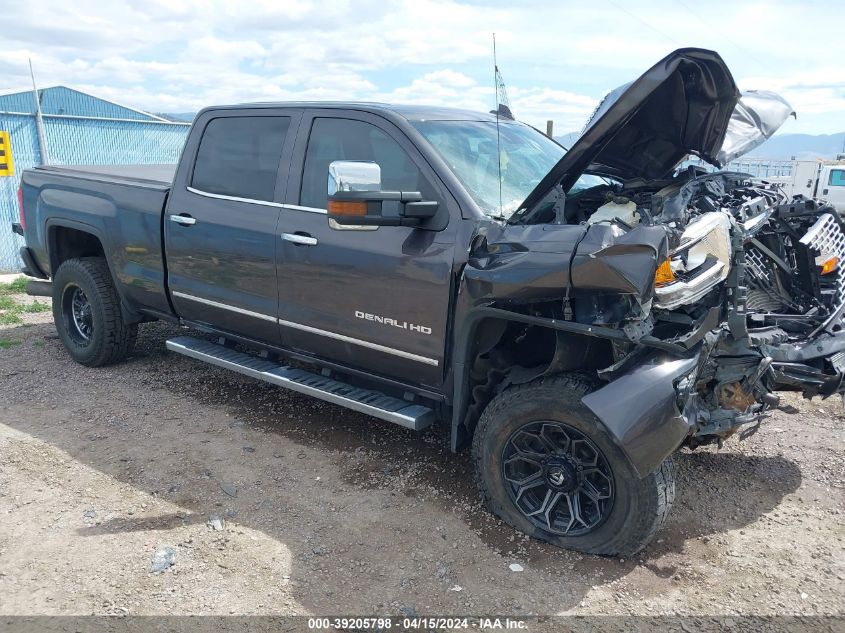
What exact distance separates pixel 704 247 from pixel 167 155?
520 inches

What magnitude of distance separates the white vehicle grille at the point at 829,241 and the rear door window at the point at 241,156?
300cm

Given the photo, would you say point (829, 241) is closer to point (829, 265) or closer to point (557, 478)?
point (829, 265)

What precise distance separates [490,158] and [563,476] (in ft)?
5.99

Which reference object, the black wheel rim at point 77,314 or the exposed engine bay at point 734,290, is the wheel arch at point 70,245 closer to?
the black wheel rim at point 77,314

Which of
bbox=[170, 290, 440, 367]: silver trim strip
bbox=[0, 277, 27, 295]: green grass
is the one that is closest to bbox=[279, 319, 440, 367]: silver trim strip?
bbox=[170, 290, 440, 367]: silver trim strip

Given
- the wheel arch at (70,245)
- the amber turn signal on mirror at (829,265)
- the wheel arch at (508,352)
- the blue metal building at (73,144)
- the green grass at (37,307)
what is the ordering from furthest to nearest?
1. the blue metal building at (73,144)
2. the green grass at (37,307)
3. the wheel arch at (70,245)
4. the amber turn signal on mirror at (829,265)
5. the wheel arch at (508,352)

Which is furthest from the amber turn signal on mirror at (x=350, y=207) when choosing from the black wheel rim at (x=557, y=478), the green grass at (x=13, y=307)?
the green grass at (x=13, y=307)

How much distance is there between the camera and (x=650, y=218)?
3.29 metres

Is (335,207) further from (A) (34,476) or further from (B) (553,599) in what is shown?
(A) (34,476)

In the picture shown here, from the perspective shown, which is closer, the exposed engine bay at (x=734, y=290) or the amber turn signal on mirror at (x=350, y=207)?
the exposed engine bay at (x=734, y=290)

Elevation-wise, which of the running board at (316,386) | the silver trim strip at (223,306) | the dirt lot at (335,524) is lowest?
the dirt lot at (335,524)

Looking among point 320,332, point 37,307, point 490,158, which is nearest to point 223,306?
point 320,332

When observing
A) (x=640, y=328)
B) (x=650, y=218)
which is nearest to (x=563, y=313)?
(x=640, y=328)

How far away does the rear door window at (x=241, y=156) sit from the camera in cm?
432
